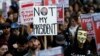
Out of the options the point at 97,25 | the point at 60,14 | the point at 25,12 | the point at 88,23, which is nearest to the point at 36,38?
the point at 25,12

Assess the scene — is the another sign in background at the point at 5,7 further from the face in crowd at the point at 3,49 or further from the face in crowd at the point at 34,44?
the face in crowd at the point at 34,44

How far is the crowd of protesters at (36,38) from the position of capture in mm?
8930

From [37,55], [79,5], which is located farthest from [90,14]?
[37,55]

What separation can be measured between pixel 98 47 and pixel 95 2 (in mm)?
1123

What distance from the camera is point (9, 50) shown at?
8.90 metres

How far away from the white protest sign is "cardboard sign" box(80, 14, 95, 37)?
0.95m

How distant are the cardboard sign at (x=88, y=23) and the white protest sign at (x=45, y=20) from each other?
0.95 meters

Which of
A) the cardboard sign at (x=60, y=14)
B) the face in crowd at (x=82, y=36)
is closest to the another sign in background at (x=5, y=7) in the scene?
the cardboard sign at (x=60, y=14)

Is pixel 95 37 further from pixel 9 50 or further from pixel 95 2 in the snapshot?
pixel 9 50

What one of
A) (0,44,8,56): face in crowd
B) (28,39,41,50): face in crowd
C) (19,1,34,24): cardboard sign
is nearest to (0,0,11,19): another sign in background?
(19,1,34,24): cardboard sign

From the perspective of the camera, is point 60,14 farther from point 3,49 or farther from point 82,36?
point 3,49

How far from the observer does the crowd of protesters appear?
893 cm

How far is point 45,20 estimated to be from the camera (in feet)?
28.0

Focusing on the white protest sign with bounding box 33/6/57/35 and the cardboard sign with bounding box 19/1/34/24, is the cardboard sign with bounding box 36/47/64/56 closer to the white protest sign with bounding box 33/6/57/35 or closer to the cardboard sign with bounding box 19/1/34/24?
the white protest sign with bounding box 33/6/57/35
